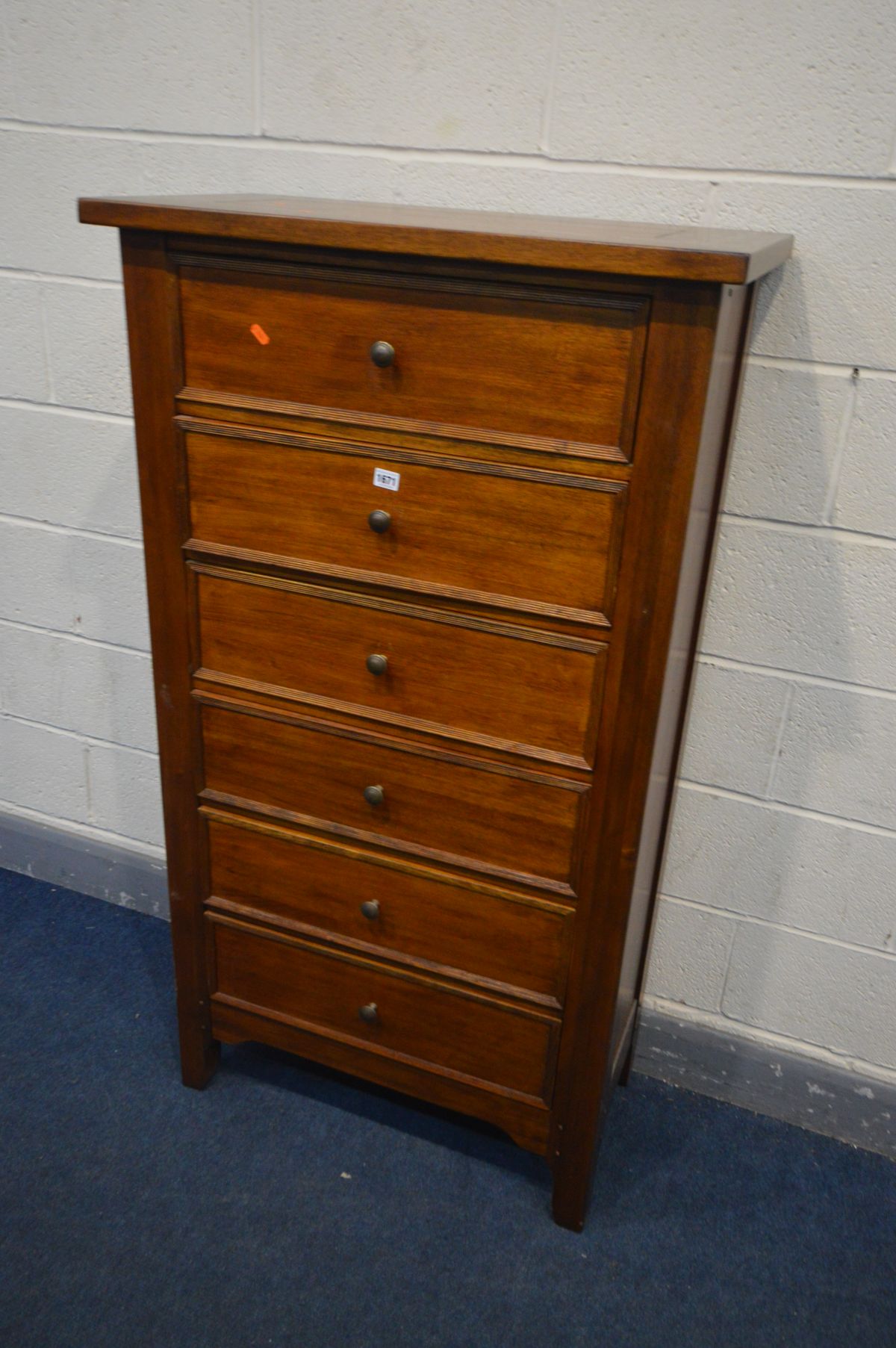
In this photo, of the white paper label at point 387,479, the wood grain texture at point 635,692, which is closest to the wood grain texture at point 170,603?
the white paper label at point 387,479

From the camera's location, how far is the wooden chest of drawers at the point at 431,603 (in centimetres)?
110

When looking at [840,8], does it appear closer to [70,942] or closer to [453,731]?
[453,731]

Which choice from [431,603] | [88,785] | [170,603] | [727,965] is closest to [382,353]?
Result: [431,603]

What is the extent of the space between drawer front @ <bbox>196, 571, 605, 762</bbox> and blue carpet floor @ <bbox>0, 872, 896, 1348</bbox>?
0.74 m

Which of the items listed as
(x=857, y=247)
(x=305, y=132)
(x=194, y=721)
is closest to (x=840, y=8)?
(x=857, y=247)

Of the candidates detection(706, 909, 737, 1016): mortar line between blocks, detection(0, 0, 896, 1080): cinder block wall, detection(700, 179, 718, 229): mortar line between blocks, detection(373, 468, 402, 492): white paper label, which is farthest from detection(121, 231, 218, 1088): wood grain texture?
detection(706, 909, 737, 1016): mortar line between blocks

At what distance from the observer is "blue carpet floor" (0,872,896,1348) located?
4.57ft

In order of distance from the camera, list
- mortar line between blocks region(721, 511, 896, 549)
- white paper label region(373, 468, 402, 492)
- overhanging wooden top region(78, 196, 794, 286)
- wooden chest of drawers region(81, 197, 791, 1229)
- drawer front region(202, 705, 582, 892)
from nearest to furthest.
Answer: overhanging wooden top region(78, 196, 794, 286), wooden chest of drawers region(81, 197, 791, 1229), white paper label region(373, 468, 402, 492), drawer front region(202, 705, 582, 892), mortar line between blocks region(721, 511, 896, 549)

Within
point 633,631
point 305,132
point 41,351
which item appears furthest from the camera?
point 41,351

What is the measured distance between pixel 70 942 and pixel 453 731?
1.11 metres

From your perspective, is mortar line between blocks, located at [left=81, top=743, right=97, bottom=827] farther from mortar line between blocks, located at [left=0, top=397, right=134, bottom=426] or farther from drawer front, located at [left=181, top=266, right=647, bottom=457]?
drawer front, located at [left=181, top=266, right=647, bottom=457]

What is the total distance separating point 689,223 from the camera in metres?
1.39

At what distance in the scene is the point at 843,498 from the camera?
1425 millimetres

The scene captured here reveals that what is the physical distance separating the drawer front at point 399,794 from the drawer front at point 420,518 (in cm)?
24
